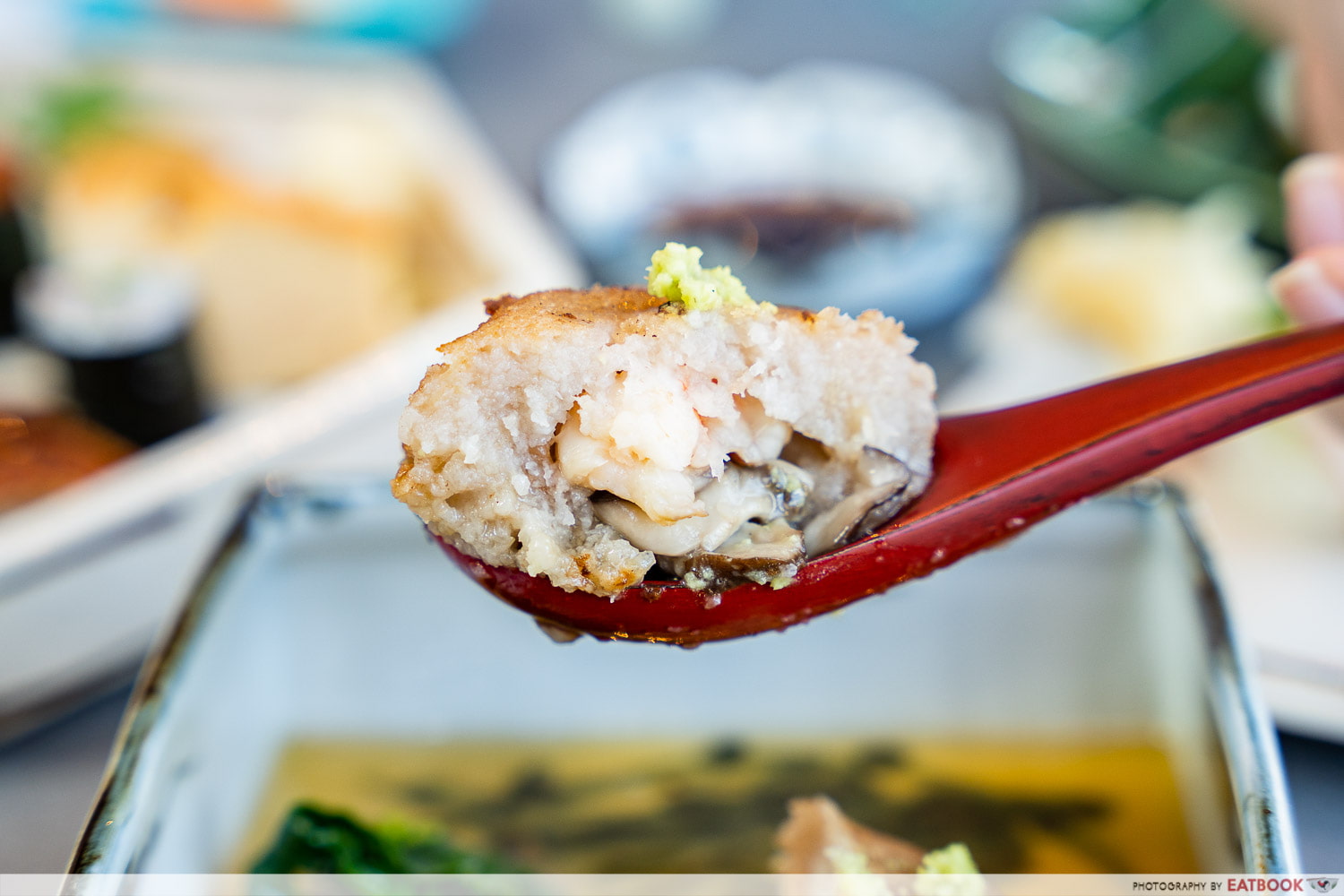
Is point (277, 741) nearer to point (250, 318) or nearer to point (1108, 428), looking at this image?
point (1108, 428)

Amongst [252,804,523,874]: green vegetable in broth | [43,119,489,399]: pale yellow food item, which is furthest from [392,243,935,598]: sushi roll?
[43,119,489,399]: pale yellow food item

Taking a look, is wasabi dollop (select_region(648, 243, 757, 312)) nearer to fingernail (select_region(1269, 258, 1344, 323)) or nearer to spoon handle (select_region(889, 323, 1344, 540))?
spoon handle (select_region(889, 323, 1344, 540))

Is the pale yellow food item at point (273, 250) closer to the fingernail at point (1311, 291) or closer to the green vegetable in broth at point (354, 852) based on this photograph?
the green vegetable in broth at point (354, 852)

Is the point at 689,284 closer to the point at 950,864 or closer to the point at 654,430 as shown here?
the point at 654,430

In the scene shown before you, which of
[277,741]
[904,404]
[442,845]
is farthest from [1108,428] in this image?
[277,741]

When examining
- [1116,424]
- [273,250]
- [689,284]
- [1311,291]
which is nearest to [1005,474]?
[1116,424]

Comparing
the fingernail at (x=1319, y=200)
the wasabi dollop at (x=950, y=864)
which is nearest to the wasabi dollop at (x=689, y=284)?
the wasabi dollop at (x=950, y=864)
